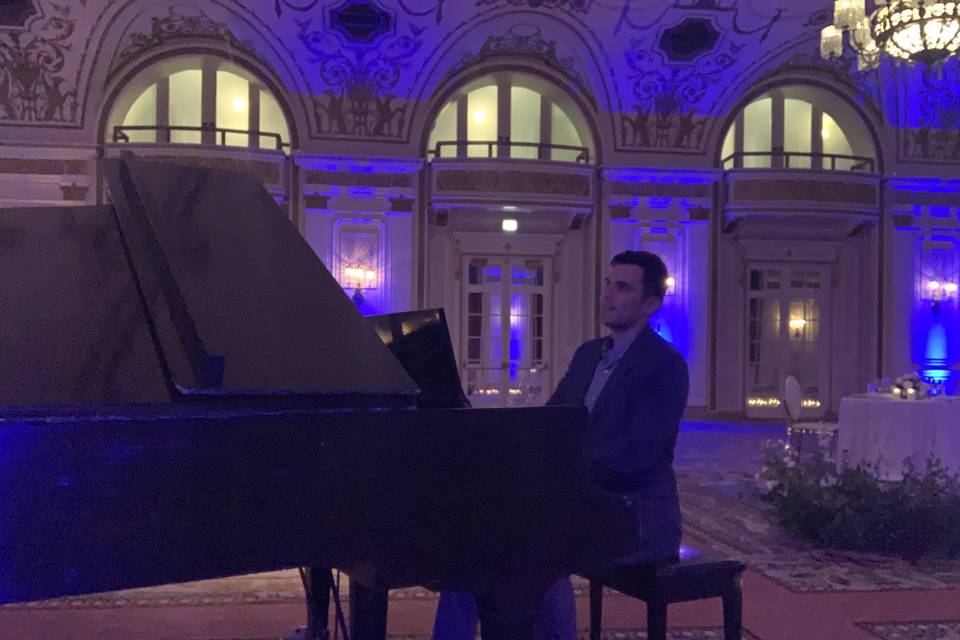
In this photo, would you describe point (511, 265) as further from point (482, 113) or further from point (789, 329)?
point (789, 329)

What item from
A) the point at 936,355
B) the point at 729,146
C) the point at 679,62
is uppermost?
the point at 679,62

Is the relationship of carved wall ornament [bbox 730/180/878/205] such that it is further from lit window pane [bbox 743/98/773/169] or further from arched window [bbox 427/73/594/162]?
arched window [bbox 427/73/594/162]

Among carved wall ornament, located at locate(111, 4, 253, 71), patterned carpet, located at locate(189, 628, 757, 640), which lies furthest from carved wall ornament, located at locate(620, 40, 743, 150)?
patterned carpet, located at locate(189, 628, 757, 640)

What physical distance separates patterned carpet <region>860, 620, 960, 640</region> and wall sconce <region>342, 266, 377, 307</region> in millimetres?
9686

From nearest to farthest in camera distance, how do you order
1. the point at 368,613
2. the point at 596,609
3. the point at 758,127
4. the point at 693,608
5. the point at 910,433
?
the point at 368,613 < the point at 596,609 < the point at 693,608 < the point at 910,433 < the point at 758,127

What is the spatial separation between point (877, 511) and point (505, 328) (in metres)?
8.70

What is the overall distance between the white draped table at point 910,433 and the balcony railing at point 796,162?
7656mm

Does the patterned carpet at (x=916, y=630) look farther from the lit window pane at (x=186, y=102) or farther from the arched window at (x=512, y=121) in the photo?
the lit window pane at (x=186, y=102)

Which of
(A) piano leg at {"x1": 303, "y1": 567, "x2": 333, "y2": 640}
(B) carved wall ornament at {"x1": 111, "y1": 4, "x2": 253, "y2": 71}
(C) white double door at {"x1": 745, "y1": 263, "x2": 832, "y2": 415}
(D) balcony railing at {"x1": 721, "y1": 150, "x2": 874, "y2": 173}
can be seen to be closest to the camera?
(A) piano leg at {"x1": 303, "y1": 567, "x2": 333, "y2": 640}

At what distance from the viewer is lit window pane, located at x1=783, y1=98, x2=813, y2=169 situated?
14398mm

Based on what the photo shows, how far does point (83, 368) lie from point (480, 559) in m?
1.10

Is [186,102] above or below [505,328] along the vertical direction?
above

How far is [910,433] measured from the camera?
20.9 ft

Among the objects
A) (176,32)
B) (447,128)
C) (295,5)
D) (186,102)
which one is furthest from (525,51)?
(186,102)
